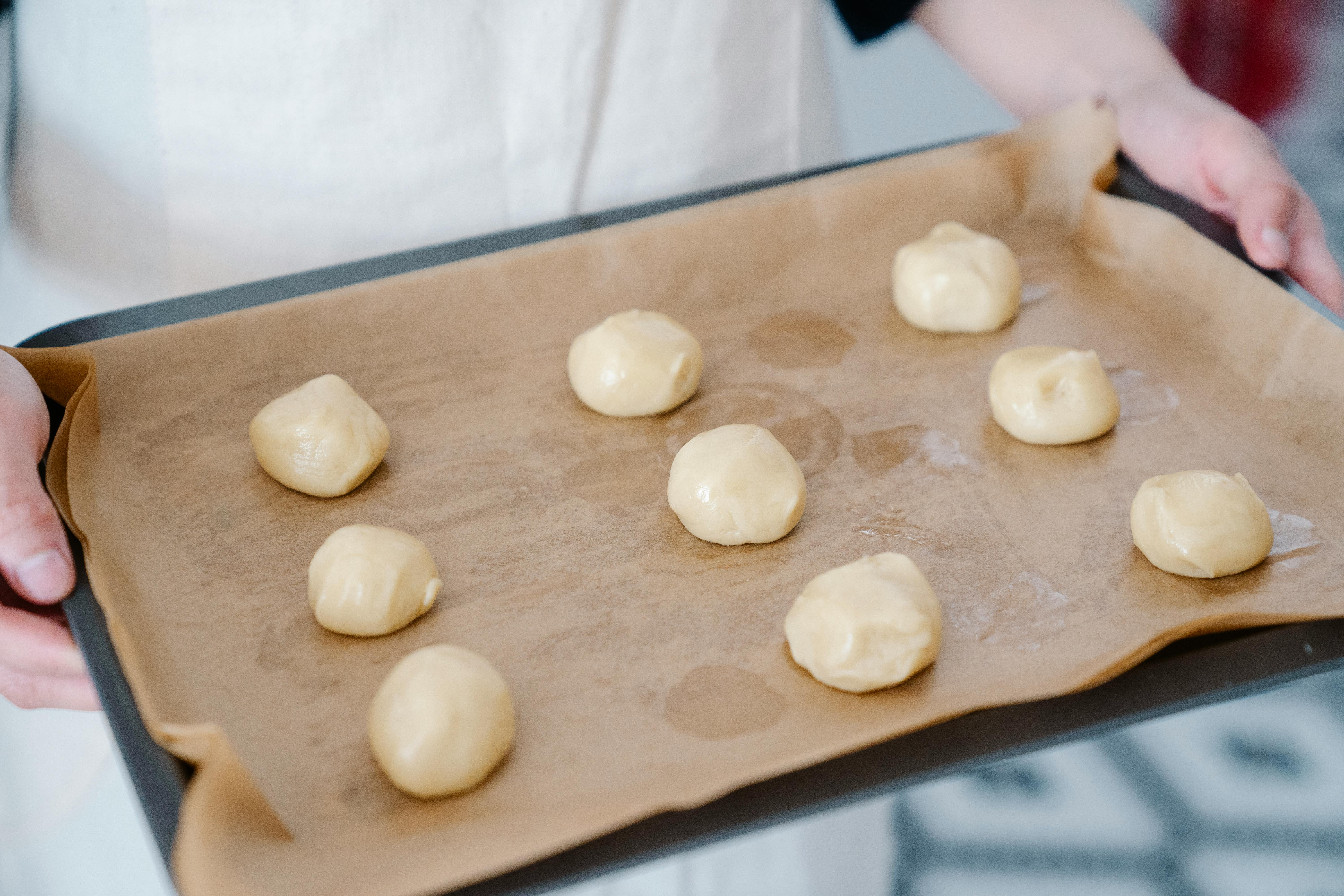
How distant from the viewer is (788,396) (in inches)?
64.8

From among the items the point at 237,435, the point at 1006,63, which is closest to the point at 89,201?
the point at 237,435

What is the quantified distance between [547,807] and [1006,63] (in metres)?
1.60

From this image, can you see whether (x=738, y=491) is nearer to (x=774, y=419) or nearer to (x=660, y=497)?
(x=660, y=497)

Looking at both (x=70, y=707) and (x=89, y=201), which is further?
(x=89, y=201)

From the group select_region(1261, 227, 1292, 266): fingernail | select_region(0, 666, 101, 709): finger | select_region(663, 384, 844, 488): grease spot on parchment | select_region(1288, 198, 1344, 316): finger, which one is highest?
select_region(1261, 227, 1292, 266): fingernail

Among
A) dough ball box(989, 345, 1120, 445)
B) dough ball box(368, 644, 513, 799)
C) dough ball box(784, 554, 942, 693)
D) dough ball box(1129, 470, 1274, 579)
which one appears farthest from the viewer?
dough ball box(989, 345, 1120, 445)

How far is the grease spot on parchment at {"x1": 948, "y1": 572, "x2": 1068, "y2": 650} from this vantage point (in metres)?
1.26

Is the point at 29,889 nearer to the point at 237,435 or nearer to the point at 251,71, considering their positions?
the point at 237,435

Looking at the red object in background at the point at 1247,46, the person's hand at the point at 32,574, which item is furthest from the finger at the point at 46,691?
the red object in background at the point at 1247,46

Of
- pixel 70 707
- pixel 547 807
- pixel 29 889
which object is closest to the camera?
pixel 547 807

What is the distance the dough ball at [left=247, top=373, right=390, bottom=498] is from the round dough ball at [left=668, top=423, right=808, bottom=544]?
15.6 inches

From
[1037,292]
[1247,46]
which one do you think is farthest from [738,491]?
[1247,46]

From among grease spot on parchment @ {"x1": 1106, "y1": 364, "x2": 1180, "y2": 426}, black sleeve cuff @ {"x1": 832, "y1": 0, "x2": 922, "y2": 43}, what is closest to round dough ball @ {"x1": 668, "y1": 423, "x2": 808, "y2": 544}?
grease spot on parchment @ {"x1": 1106, "y1": 364, "x2": 1180, "y2": 426}

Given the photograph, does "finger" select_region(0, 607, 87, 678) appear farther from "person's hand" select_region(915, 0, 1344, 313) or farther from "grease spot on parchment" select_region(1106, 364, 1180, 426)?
"person's hand" select_region(915, 0, 1344, 313)
